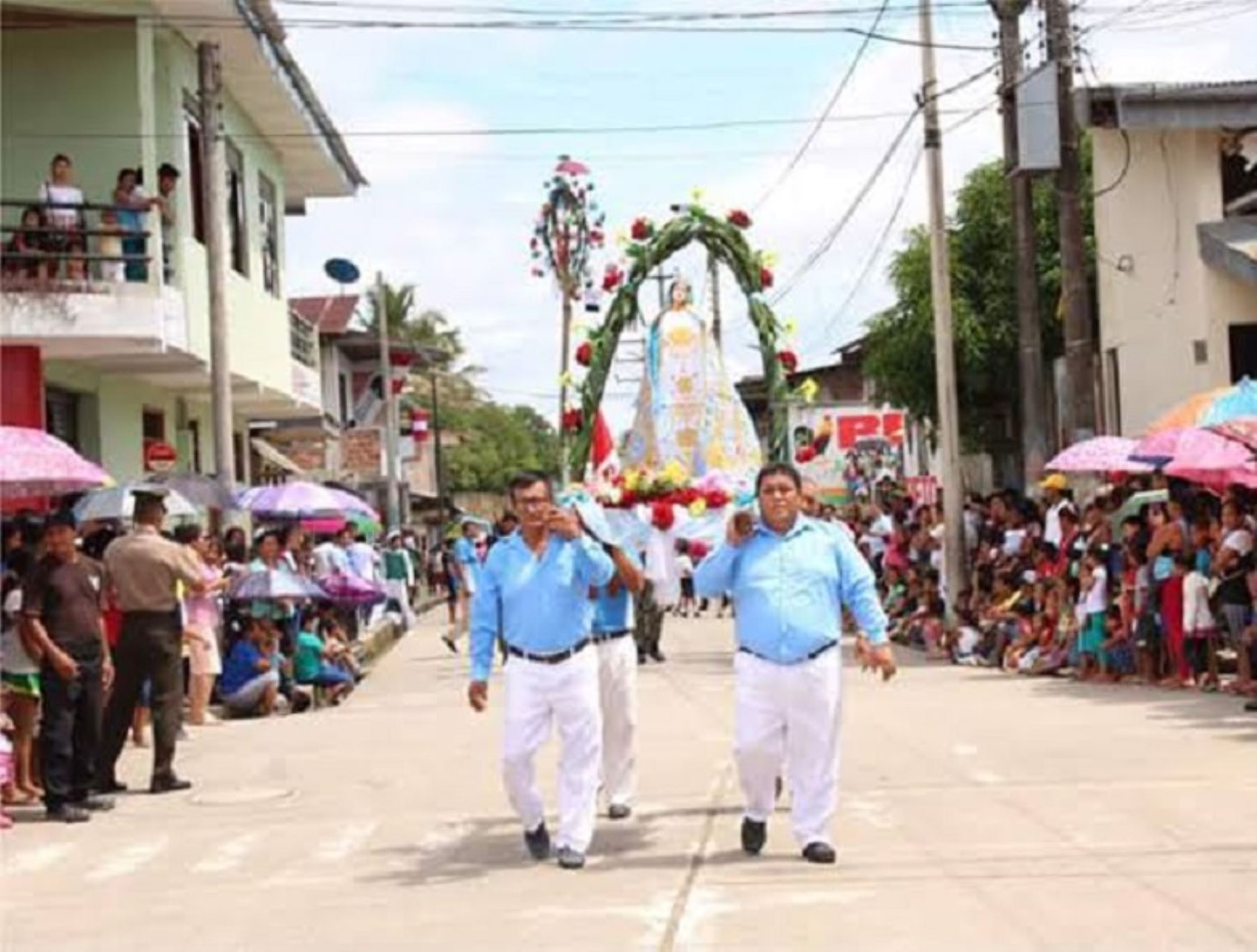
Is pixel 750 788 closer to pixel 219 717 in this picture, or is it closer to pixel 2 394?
pixel 219 717

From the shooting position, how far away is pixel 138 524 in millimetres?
12250

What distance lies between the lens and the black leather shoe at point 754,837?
8.71 m

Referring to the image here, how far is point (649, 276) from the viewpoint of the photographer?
15.3 meters

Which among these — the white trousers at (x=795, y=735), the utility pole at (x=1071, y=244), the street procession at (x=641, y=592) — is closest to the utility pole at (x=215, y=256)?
the street procession at (x=641, y=592)

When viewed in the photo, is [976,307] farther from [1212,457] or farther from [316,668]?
[316,668]

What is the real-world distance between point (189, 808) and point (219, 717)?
19.4ft

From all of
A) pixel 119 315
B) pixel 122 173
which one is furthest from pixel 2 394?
pixel 122 173

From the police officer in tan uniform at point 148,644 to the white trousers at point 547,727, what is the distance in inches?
149

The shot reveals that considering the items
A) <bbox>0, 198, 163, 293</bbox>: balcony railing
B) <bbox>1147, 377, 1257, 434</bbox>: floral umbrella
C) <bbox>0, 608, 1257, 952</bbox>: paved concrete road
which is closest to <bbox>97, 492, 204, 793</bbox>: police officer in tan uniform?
<bbox>0, 608, 1257, 952</bbox>: paved concrete road

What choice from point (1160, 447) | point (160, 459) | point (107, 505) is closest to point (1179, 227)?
point (1160, 447)

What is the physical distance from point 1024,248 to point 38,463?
14198mm

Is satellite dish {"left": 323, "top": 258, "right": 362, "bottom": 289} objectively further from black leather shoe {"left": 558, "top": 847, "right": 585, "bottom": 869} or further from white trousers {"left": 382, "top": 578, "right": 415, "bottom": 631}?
black leather shoe {"left": 558, "top": 847, "right": 585, "bottom": 869}

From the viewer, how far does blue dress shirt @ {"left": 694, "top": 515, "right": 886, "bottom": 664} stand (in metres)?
8.59

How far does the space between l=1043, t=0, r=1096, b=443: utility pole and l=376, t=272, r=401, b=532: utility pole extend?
2235cm
